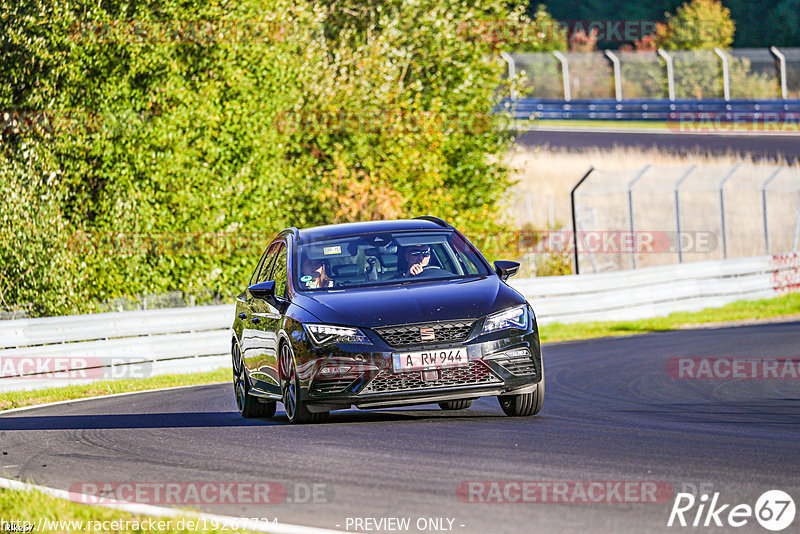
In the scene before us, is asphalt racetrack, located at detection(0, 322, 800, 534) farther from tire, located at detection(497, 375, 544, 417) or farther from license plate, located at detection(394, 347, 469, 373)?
license plate, located at detection(394, 347, 469, 373)

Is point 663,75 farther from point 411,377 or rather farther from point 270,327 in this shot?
point 411,377

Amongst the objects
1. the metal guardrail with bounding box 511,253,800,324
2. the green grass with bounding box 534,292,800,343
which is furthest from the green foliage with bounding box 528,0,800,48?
the green grass with bounding box 534,292,800,343

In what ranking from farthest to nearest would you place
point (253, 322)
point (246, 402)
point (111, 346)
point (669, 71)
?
point (669, 71) → point (111, 346) → point (246, 402) → point (253, 322)

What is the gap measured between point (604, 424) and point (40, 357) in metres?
8.62

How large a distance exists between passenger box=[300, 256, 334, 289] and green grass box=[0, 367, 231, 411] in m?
4.80

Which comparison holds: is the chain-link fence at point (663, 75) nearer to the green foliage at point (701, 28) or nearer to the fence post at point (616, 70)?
the fence post at point (616, 70)

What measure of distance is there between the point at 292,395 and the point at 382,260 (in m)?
1.44

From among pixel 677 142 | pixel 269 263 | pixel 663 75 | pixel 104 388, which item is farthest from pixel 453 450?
pixel 663 75

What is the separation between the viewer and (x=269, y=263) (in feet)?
39.6

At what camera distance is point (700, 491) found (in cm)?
652

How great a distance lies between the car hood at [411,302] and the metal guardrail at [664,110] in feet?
124

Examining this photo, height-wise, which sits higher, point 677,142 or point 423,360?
point 423,360

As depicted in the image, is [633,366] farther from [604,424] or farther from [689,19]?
[689,19]

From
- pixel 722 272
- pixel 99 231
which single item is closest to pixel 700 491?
pixel 99 231
